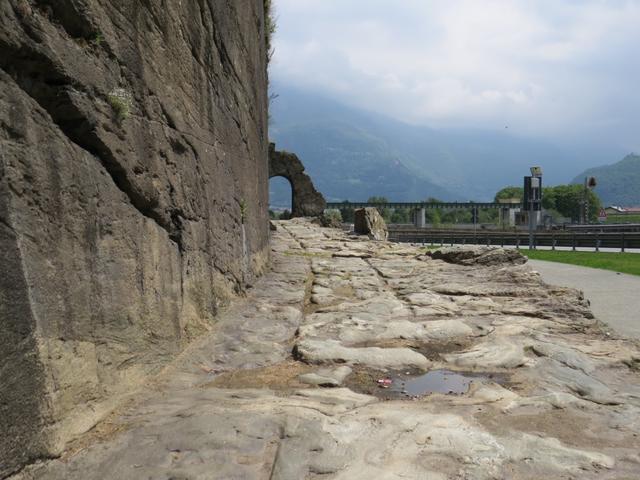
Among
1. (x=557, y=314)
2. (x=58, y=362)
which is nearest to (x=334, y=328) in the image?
(x=557, y=314)

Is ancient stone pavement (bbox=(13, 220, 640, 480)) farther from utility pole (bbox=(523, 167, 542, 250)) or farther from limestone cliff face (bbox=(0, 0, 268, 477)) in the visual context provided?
utility pole (bbox=(523, 167, 542, 250))

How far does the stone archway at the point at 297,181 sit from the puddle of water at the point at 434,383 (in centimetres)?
2176

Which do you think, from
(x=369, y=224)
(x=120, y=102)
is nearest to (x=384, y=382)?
(x=120, y=102)

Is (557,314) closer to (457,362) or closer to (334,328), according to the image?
(457,362)

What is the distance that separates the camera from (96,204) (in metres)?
2.50

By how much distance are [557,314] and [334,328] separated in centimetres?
219

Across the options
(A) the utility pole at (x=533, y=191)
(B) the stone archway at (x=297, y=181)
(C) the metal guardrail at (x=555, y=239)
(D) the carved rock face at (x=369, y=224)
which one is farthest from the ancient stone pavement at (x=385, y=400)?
(A) the utility pole at (x=533, y=191)

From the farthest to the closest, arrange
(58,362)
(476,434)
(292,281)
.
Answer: (292,281), (476,434), (58,362)

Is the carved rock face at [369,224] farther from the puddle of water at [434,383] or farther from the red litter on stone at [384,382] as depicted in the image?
the red litter on stone at [384,382]

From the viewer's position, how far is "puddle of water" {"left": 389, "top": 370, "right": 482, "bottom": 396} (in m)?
3.07

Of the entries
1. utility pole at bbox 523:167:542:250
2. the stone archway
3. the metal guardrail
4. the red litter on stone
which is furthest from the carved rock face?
the red litter on stone

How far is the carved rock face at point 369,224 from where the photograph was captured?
1673 cm

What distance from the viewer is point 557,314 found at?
192 inches

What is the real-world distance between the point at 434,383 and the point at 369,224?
13.8 metres
